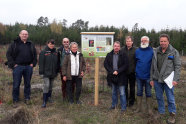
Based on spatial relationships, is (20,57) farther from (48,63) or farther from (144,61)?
(144,61)

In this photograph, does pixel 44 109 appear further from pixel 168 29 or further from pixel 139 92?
pixel 168 29

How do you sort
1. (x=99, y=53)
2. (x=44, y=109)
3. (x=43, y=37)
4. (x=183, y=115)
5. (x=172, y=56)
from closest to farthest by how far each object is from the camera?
(x=172, y=56) < (x=183, y=115) < (x=44, y=109) < (x=99, y=53) < (x=43, y=37)

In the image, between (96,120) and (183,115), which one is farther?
(183,115)

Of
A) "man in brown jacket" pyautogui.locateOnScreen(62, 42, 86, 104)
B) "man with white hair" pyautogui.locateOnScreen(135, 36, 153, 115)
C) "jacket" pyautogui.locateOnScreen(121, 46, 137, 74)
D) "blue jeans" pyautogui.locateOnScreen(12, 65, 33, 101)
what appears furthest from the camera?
"blue jeans" pyautogui.locateOnScreen(12, 65, 33, 101)

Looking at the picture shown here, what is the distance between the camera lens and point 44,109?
16.3ft

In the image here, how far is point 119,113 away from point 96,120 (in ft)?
2.26

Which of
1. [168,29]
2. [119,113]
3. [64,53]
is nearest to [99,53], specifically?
[64,53]

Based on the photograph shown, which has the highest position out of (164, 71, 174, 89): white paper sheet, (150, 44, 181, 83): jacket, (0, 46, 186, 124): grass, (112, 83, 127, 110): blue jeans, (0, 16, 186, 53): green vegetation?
(0, 16, 186, 53): green vegetation

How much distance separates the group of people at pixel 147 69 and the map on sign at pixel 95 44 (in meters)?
0.71

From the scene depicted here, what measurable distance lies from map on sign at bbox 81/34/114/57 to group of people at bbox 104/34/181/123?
2.32 ft

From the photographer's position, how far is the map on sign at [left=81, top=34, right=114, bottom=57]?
536 centimetres

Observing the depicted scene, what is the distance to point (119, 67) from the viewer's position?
15.2ft

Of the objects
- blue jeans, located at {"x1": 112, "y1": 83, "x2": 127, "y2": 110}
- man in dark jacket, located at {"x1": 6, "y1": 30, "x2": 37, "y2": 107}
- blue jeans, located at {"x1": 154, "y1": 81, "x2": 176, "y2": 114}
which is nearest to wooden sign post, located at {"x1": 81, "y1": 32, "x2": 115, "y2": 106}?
blue jeans, located at {"x1": 112, "y1": 83, "x2": 127, "y2": 110}

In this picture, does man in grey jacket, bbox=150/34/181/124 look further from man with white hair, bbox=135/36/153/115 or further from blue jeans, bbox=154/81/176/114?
man with white hair, bbox=135/36/153/115
